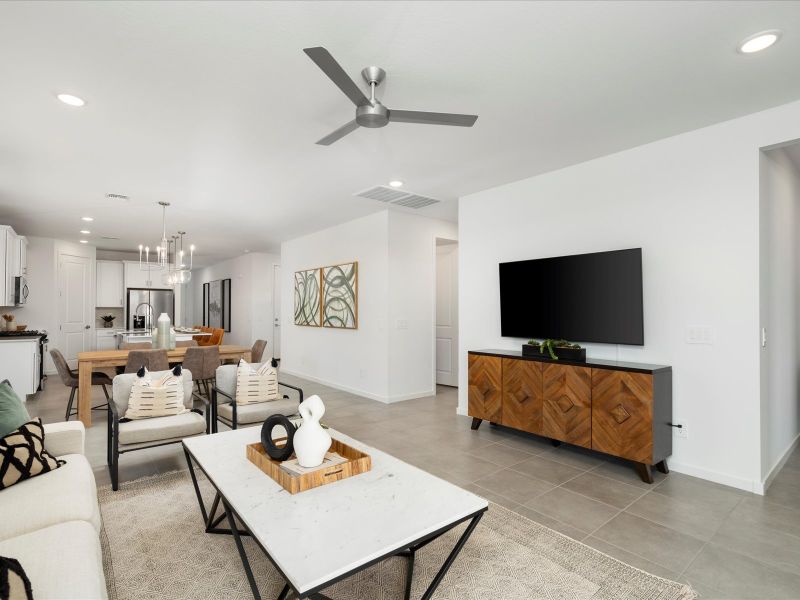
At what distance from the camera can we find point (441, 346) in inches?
278

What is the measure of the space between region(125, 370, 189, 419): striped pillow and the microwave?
187 inches

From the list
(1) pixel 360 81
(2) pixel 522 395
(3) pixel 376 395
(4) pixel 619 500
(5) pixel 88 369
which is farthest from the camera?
(3) pixel 376 395

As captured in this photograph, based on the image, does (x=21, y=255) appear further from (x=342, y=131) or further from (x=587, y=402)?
(x=587, y=402)

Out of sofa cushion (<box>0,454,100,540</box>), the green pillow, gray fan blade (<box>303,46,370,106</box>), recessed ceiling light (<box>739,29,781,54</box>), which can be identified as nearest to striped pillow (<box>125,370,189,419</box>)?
the green pillow

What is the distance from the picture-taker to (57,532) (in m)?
1.64

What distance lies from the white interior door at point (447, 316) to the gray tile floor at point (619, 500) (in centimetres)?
231

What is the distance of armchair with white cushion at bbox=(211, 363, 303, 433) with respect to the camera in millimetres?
3525

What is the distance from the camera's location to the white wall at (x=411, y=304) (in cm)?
572

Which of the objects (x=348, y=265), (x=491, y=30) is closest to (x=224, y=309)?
(x=348, y=265)

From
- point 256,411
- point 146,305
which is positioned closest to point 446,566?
point 256,411

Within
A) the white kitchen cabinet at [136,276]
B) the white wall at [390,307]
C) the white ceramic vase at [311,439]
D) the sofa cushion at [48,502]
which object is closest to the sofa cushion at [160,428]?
the sofa cushion at [48,502]

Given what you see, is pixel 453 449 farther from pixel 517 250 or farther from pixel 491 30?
pixel 491 30

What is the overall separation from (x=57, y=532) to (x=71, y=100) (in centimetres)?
253

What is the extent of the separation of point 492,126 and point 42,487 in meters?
3.37
